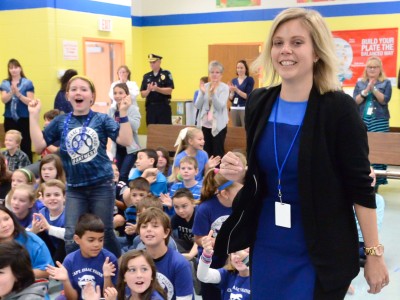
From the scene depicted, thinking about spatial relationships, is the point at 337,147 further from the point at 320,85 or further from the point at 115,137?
the point at 115,137

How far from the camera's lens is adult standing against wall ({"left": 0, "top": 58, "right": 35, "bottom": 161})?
769 cm

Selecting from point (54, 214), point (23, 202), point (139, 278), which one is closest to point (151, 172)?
point (54, 214)

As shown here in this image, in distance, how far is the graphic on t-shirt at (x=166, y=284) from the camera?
9.57 ft

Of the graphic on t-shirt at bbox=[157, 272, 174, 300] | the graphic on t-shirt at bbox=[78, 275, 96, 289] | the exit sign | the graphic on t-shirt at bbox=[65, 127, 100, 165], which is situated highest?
the exit sign

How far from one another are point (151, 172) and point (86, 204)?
117 cm

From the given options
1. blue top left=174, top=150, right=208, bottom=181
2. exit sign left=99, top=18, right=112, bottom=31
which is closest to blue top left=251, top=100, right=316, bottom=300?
blue top left=174, top=150, right=208, bottom=181

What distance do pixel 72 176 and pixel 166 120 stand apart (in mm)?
5517

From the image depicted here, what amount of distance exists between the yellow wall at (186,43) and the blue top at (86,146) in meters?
7.98

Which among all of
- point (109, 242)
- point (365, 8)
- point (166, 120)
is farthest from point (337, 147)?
point (365, 8)

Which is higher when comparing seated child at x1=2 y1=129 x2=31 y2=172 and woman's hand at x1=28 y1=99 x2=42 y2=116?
woman's hand at x1=28 y1=99 x2=42 y2=116

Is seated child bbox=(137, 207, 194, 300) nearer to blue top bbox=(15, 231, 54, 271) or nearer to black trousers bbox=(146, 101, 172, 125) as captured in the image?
blue top bbox=(15, 231, 54, 271)

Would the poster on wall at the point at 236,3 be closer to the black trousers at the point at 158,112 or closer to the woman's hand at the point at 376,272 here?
the black trousers at the point at 158,112

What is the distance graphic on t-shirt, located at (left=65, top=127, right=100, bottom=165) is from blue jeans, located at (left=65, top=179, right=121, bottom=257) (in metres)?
0.21

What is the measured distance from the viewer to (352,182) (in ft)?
4.88
